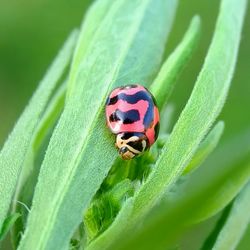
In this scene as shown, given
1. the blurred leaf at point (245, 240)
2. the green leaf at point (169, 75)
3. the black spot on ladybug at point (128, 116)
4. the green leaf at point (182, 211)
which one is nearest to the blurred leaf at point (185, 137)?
the green leaf at point (169, 75)

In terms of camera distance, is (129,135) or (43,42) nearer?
(129,135)

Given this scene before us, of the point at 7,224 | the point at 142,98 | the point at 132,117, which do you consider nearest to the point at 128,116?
the point at 132,117

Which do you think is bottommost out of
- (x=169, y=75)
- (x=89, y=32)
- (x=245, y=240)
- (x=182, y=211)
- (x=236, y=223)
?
(x=245, y=240)

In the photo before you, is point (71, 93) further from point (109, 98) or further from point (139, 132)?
point (139, 132)

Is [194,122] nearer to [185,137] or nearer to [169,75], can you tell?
[185,137]

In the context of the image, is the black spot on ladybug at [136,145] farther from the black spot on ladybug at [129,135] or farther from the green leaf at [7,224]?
the green leaf at [7,224]

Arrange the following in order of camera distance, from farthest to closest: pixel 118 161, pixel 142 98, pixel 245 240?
1. pixel 245 240
2. pixel 142 98
3. pixel 118 161

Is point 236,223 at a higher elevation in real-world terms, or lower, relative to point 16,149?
lower

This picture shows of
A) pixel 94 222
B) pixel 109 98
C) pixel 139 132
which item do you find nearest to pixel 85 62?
pixel 109 98
